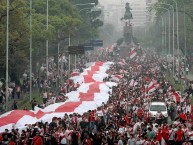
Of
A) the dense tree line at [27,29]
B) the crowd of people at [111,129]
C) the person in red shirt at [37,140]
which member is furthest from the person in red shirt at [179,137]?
the dense tree line at [27,29]

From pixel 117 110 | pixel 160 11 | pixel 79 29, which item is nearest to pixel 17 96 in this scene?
pixel 117 110

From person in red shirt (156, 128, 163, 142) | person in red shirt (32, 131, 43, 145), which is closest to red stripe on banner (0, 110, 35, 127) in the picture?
person in red shirt (32, 131, 43, 145)

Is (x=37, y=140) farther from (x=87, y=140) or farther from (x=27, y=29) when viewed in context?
(x=27, y=29)

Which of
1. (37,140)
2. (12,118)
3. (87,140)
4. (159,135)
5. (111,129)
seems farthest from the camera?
(12,118)

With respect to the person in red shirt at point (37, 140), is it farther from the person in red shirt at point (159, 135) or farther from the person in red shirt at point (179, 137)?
the person in red shirt at point (179, 137)

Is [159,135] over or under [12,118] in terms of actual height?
under

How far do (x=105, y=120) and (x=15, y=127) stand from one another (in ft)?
23.5

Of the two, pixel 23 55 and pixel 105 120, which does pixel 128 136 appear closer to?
pixel 105 120

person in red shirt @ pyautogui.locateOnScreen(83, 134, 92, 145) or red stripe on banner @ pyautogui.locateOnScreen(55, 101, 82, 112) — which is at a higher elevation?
person in red shirt @ pyautogui.locateOnScreen(83, 134, 92, 145)

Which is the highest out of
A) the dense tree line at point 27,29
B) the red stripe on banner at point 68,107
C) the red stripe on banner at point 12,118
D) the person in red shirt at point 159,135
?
the dense tree line at point 27,29

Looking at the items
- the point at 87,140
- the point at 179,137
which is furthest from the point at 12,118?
the point at 179,137

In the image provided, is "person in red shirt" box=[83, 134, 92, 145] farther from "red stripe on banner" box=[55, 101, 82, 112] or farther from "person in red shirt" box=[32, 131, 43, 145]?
"red stripe on banner" box=[55, 101, 82, 112]

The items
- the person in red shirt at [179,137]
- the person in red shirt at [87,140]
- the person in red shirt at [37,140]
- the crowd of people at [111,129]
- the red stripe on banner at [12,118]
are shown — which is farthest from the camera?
the red stripe on banner at [12,118]

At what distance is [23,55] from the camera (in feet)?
174
